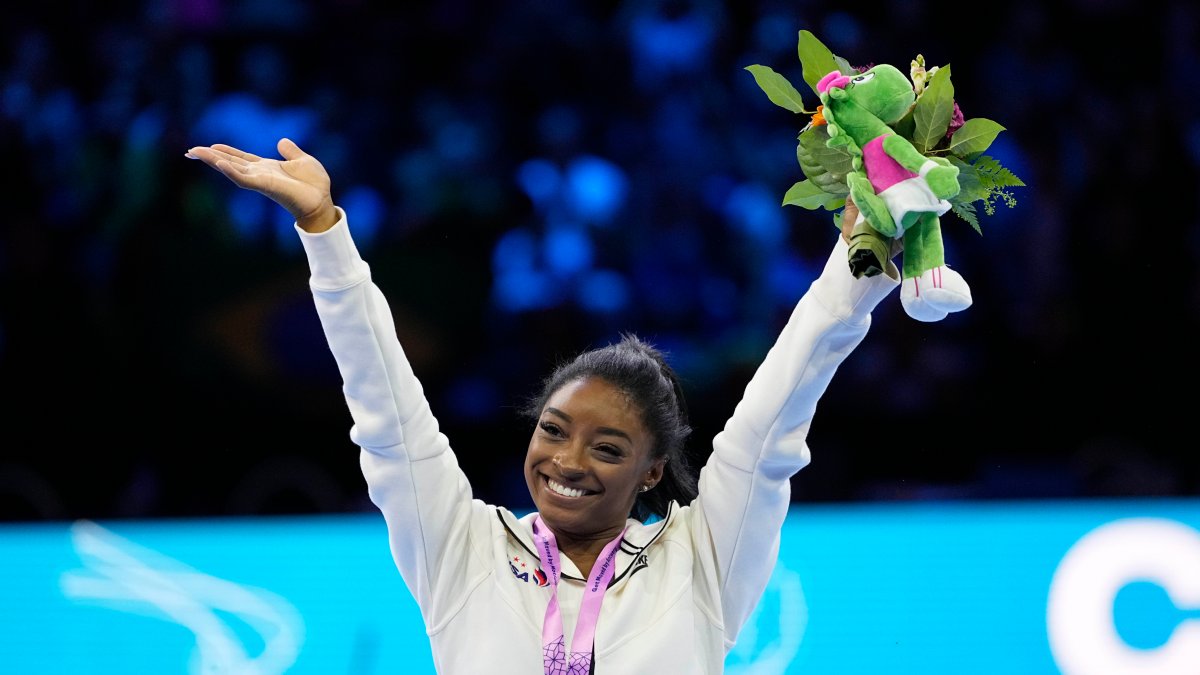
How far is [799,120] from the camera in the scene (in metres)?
4.60

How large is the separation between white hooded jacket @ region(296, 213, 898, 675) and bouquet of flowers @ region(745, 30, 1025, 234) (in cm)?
12

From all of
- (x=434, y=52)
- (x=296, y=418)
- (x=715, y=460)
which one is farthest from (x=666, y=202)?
(x=715, y=460)

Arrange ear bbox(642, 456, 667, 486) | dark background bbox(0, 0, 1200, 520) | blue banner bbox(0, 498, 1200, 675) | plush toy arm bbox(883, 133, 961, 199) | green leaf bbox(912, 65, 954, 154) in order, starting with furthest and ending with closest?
dark background bbox(0, 0, 1200, 520) < blue banner bbox(0, 498, 1200, 675) < ear bbox(642, 456, 667, 486) < green leaf bbox(912, 65, 954, 154) < plush toy arm bbox(883, 133, 961, 199)

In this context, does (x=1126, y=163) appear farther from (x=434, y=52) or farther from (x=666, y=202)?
(x=434, y=52)

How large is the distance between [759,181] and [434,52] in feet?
4.10

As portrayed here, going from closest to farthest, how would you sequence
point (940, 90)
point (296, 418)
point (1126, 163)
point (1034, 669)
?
point (940, 90), point (1034, 669), point (296, 418), point (1126, 163)

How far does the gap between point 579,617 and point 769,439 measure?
0.38m

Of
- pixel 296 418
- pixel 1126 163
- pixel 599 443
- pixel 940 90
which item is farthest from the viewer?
pixel 1126 163

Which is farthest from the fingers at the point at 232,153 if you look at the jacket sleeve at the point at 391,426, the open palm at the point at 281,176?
the jacket sleeve at the point at 391,426

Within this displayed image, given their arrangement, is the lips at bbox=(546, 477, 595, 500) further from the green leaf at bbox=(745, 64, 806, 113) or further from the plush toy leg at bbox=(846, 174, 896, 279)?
the green leaf at bbox=(745, 64, 806, 113)

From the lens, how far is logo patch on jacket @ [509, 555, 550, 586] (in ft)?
6.49

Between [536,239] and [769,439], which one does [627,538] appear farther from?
[536,239]

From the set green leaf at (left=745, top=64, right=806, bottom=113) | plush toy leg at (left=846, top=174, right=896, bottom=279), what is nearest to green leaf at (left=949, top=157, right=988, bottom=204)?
plush toy leg at (left=846, top=174, right=896, bottom=279)

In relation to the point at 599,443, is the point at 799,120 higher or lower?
higher
